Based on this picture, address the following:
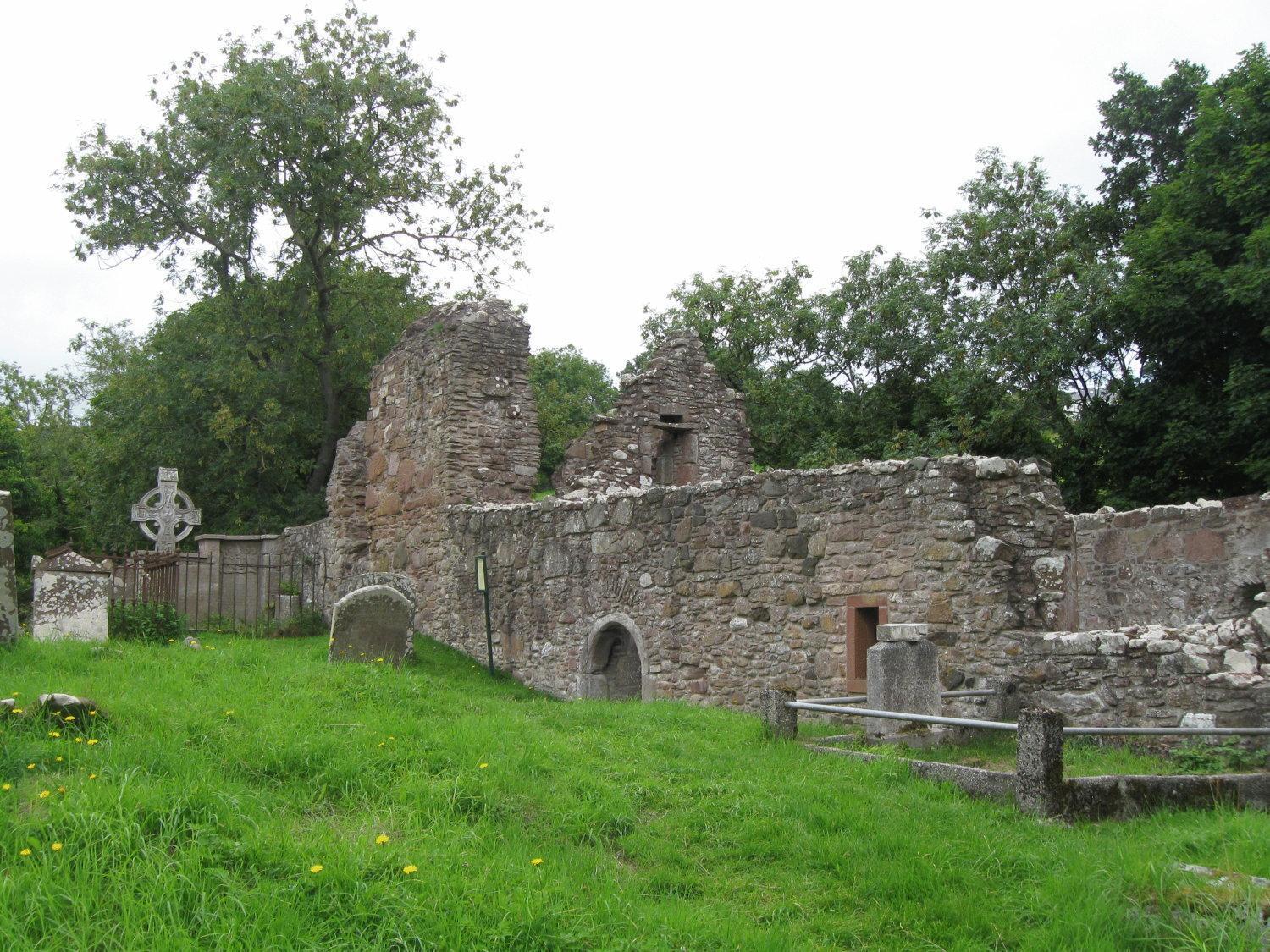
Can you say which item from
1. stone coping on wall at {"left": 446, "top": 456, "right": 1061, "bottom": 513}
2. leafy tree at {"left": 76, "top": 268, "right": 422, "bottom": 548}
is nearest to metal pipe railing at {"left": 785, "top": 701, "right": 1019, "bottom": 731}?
stone coping on wall at {"left": 446, "top": 456, "right": 1061, "bottom": 513}

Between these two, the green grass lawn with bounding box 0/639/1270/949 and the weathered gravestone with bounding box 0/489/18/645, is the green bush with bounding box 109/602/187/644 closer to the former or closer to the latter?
the weathered gravestone with bounding box 0/489/18/645

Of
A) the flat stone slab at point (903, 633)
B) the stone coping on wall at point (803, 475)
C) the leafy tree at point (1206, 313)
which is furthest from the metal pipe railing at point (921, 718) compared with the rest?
the leafy tree at point (1206, 313)

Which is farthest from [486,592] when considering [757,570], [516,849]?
[516,849]

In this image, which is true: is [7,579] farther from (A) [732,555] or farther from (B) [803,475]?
(B) [803,475]

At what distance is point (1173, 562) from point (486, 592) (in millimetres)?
9242

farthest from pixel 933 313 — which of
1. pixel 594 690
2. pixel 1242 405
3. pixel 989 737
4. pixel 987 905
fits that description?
pixel 987 905

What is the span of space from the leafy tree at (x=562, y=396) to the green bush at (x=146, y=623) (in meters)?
11.4

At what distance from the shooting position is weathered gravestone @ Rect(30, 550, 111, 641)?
468 inches

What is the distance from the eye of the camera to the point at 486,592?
49.9 ft

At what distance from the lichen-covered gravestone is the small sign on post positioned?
2.77 m

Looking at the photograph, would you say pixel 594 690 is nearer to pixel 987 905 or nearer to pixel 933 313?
pixel 987 905

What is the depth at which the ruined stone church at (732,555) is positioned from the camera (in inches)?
364

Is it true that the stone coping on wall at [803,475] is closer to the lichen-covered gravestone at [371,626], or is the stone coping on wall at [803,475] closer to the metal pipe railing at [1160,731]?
the lichen-covered gravestone at [371,626]

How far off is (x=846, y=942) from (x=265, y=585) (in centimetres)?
1729
